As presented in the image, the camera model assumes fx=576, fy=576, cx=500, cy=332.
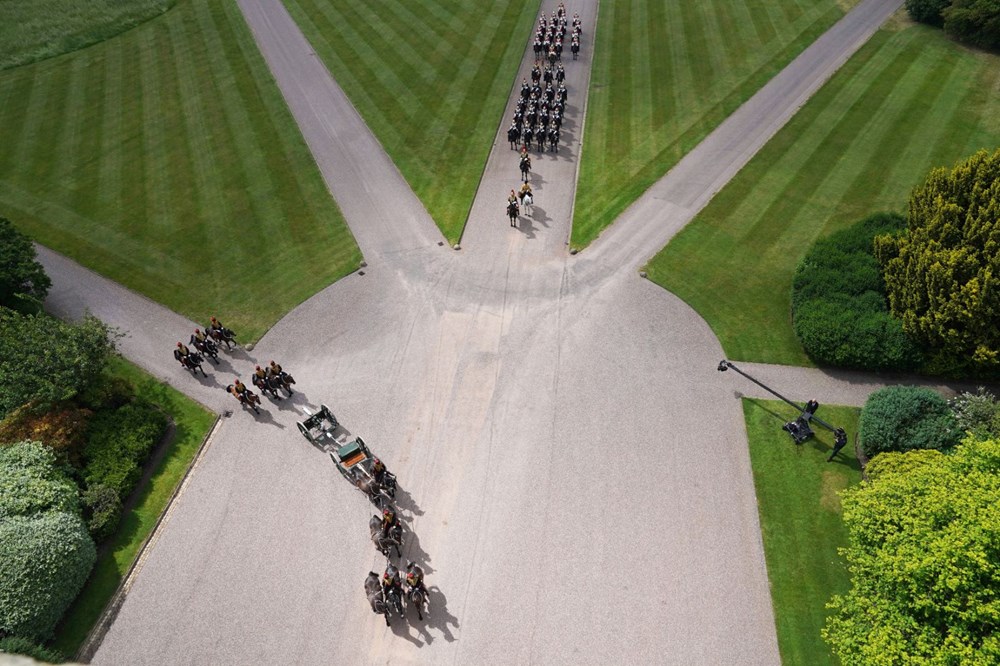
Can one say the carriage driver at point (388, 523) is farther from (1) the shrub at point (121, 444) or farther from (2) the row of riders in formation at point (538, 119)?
(2) the row of riders in formation at point (538, 119)

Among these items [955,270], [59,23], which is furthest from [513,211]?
[59,23]

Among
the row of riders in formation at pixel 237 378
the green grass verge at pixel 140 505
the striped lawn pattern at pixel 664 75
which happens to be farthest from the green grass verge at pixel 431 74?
the green grass verge at pixel 140 505

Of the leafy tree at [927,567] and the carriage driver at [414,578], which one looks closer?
the leafy tree at [927,567]

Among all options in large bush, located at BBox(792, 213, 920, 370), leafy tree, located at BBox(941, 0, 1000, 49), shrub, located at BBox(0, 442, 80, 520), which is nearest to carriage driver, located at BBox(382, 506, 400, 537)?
shrub, located at BBox(0, 442, 80, 520)

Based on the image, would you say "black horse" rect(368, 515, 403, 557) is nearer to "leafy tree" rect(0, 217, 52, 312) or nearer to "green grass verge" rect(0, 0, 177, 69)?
"leafy tree" rect(0, 217, 52, 312)

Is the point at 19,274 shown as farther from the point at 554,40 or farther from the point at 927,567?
the point at 554,40

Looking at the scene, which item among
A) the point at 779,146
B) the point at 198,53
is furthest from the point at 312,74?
the point at 779,146
